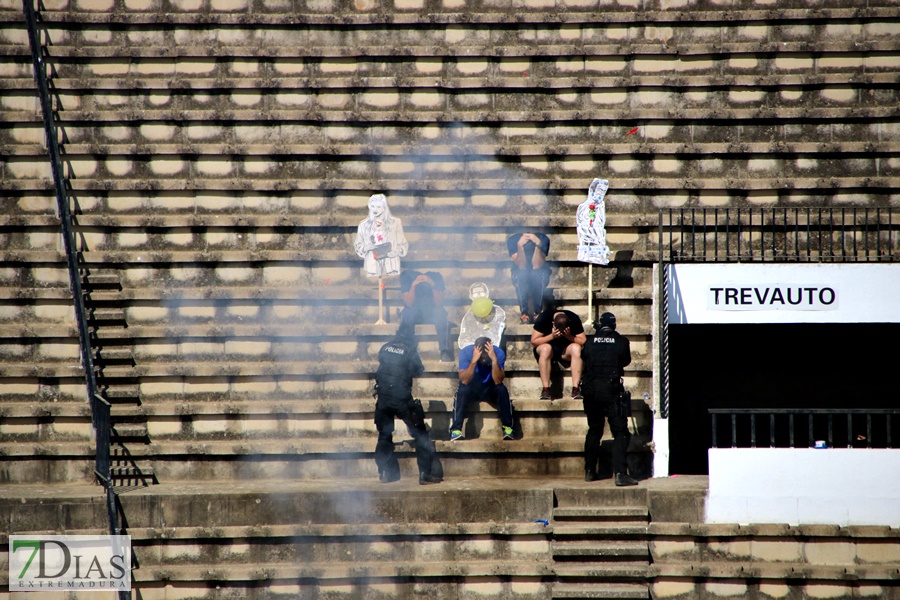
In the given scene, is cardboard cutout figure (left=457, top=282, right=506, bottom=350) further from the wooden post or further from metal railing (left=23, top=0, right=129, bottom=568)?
metal railing (left=23, top=0, right=129, bottom=568)

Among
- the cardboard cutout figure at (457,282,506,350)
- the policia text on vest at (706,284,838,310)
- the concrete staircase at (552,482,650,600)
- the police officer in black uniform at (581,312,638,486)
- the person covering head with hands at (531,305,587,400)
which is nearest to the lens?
the concrete staircase at (552,482,650,600)

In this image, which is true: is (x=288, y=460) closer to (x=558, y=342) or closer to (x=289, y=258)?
(x=289, y=258)

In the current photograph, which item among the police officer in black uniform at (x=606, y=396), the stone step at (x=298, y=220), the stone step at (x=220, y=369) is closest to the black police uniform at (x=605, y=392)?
the police officer in black uniform at (x=606, y=396)

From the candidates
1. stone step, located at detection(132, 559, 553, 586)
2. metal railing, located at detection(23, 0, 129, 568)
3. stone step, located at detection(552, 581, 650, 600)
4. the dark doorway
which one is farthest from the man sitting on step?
metal railing, located at detection(23, 0, 129, 568)

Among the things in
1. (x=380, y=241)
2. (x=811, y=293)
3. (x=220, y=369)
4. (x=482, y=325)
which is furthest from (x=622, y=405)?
(x=220, y=369)

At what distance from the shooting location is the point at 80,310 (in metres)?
11.7

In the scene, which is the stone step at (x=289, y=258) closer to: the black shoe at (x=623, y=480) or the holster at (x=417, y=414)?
the holster at (x=417, y=414)

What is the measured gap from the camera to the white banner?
1121cm

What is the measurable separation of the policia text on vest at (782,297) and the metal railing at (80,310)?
7.35 meters

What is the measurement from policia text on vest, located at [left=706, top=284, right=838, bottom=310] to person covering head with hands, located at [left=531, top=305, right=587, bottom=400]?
1820 millimetres

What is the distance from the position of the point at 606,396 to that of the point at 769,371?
401 cm

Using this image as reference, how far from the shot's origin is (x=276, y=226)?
13.1 m

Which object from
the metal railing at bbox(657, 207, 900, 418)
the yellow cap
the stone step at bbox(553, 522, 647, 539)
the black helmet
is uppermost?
the metal railing at bbox(657, 207, 900, 418)

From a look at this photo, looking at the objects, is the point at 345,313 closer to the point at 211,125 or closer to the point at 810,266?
the point at 211,125
